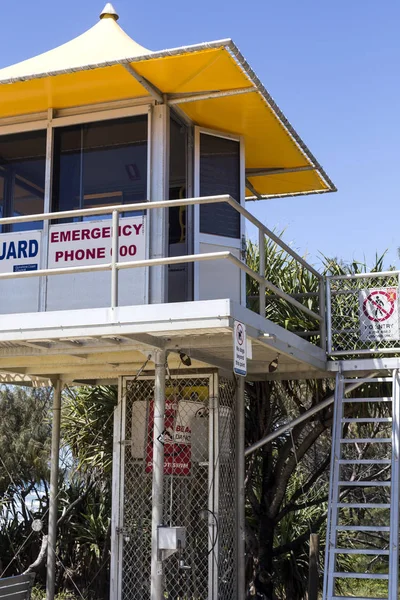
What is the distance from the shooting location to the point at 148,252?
8398 millimetres

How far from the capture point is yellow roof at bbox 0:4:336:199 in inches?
305

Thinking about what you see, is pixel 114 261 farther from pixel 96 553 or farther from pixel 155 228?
pixel 96 553

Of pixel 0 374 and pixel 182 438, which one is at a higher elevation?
pixel 0 374

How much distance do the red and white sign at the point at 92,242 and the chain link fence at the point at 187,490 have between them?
163 cm

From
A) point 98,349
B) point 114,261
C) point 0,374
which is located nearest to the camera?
point 114,261

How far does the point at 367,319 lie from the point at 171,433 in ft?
9.29

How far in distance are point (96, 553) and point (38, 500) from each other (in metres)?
1.82

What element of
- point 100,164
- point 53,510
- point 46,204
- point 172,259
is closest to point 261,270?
point 172,259

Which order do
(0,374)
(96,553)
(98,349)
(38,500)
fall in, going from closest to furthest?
(98,349) → (0,374) → (96,553) → (38,500)

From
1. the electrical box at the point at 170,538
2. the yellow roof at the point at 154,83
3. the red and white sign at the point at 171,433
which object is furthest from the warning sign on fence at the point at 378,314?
the electrical box at the point at 170,538

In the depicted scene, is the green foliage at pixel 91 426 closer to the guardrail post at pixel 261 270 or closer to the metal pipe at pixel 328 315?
the metal pipe at pixel 328 315

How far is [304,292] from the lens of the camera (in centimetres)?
1202

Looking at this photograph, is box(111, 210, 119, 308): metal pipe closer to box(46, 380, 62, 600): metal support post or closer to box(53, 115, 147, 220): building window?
box(53, 115, 147, 220): building window

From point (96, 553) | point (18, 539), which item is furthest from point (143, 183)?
point (18, 539)
